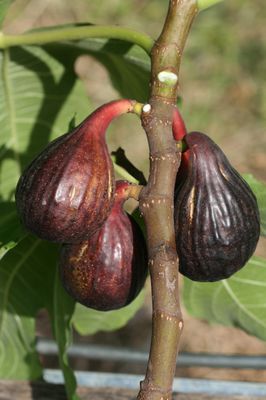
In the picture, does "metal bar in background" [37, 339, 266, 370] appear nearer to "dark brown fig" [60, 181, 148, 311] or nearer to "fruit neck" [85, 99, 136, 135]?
"dark brown fig" [60, 181, 148, 311]

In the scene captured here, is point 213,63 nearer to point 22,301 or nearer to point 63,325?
point 22,301

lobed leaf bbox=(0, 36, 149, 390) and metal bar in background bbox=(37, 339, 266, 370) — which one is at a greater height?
lobed leaf bbox=(0, 36, 149, 390)

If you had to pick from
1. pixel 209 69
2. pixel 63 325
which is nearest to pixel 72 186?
pixel 63 325

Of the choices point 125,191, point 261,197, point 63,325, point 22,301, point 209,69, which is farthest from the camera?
point 209,69

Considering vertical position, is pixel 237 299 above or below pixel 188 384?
above

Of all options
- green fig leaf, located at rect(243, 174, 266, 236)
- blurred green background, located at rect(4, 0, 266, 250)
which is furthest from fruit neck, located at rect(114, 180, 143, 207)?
blurred green background, located at rect(4, 0, 266, 250)

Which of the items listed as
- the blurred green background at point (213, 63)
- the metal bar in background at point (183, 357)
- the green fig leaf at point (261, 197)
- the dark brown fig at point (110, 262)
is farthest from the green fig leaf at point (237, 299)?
the blurred green background at point (213, 63)

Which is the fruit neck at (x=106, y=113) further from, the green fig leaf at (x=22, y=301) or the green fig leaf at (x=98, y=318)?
the green fig leaf at (x=98, y=318)
